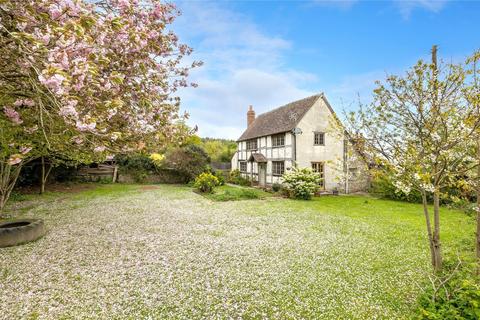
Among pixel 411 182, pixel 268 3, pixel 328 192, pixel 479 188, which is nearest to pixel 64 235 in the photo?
pixel 411 182

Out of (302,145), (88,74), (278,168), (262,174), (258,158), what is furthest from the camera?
(262,174)

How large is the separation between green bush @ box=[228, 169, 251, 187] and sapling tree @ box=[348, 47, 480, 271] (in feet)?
65.3

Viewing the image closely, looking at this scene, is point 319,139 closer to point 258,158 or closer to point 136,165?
point 258,158

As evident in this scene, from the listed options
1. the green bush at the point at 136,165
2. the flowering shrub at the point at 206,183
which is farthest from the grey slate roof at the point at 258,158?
the green bush at the point at 136,165

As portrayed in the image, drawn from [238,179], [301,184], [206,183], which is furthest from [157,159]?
[301,184]

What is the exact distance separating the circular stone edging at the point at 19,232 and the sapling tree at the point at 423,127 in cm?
909

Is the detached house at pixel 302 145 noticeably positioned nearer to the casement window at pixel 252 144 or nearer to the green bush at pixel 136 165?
the casement window at pixel 252 144

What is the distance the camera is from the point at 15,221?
7.38 m

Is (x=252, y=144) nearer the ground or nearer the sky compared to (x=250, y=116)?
nearer the ground

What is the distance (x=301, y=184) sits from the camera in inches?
603

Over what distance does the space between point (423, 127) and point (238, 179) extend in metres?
22.0

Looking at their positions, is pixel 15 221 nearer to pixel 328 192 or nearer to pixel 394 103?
pixel 394 103

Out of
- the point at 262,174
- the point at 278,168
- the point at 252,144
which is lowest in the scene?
the point at 262,174

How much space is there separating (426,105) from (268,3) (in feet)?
19.7
